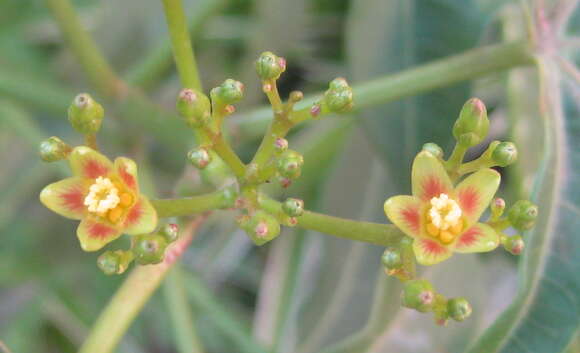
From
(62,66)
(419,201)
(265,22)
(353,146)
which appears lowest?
(419,201)

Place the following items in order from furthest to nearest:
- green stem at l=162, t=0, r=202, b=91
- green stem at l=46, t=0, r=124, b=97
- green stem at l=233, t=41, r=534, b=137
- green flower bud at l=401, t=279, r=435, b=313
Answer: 1. green stem at l=46, t=0, r=124, b=97
2. green stem at l=233, t=41, r=534, b=137
3. green stem at l=162, t=0, r=202, b=91
4. green flower bud at l=401, t=279, r=435, b=313

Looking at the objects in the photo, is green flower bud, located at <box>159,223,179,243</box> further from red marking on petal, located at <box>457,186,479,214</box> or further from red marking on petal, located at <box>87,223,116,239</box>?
red marking on petal, located at <box>457,186,479,214</box>

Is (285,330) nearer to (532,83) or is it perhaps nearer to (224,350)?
(224,350)

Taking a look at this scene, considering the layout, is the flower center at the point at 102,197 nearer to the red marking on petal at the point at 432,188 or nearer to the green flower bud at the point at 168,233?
the green flower bud at the point at 168,233

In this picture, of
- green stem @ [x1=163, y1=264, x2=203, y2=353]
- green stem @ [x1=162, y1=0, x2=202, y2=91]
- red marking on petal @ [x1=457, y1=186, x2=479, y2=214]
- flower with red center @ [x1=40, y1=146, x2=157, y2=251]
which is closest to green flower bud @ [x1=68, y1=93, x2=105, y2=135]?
flower with red center @ [x1=40, y1=146, x2=157, y2=251]

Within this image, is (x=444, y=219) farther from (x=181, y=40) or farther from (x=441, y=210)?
(x=181, y=40)

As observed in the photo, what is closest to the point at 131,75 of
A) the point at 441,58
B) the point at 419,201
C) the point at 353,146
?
the point at 353,146
